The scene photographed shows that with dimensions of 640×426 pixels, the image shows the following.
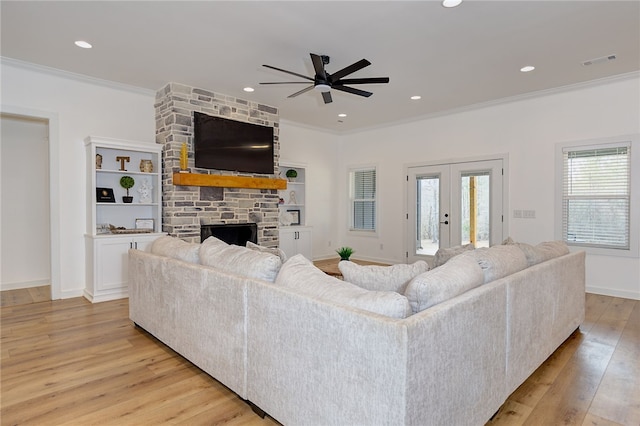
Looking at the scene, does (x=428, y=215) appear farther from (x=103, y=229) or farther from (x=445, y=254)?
(x=103, y=229)

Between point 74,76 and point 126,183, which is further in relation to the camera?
point 126,183

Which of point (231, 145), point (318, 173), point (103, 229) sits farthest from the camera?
point (318, 173)

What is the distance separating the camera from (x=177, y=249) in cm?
287

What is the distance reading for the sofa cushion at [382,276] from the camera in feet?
6.19

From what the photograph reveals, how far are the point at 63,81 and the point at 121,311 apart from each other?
3000mm

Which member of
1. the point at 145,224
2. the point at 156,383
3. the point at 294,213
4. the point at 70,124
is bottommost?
the point at 156,383

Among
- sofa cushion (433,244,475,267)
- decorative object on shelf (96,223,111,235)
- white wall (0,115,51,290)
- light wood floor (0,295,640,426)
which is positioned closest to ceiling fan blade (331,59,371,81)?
sofa cushion (433,244,475,267)

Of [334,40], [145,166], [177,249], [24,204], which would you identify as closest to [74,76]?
[145,166]

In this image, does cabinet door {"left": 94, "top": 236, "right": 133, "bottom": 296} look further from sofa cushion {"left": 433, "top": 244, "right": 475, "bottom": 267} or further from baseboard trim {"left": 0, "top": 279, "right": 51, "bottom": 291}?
sofa cushion {"left": 433, "top": 244, "right": 475, "bottom": 267}

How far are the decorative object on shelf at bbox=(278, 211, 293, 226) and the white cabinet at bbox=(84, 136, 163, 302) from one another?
2321 millimetres

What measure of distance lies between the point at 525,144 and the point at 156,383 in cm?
560

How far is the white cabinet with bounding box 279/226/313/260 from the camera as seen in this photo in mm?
6441

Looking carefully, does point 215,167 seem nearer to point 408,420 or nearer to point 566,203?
point 408,420

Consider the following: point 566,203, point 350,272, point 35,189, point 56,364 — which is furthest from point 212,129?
point 566,203
